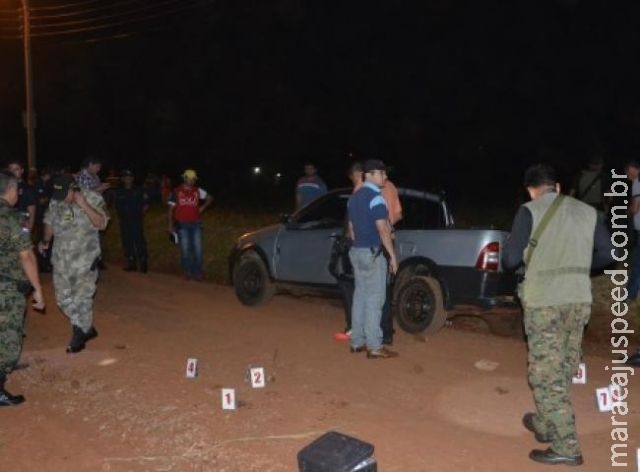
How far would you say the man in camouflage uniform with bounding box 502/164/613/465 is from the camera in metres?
5.62

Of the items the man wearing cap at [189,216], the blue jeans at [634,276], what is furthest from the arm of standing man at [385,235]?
the man wearing cap at [189,216]

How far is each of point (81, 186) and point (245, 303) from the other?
11.6 ft

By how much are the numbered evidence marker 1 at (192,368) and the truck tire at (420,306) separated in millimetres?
2698

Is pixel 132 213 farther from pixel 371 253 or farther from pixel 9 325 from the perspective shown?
pixel 9 325

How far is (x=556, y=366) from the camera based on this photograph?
565cm

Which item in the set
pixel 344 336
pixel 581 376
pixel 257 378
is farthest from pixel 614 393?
pixel 344 336

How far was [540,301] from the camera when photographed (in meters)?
5.66

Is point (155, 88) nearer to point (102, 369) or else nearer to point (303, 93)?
point (303, 93)

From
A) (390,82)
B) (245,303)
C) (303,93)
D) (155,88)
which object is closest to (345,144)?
(303,93)

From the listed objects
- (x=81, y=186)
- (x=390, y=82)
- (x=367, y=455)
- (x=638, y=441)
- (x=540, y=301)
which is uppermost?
(x=390, y=82)

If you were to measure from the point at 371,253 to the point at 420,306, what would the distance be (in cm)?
145

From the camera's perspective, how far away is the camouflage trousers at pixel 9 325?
730 centimetres

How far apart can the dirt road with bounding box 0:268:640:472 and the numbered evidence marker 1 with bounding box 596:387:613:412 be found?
83mm

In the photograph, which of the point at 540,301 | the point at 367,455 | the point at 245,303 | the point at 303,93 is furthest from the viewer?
the point at 303,93
